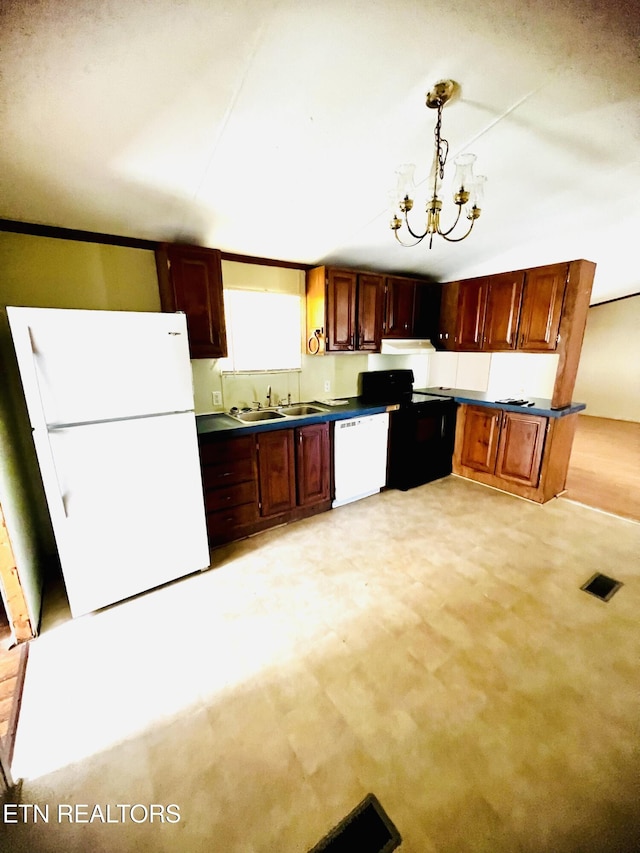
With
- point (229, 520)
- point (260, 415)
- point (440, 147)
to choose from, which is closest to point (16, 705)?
point (229, 520)

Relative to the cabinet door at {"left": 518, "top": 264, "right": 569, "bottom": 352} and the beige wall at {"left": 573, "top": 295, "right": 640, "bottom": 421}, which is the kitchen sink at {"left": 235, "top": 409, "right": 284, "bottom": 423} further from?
the beige wall at {"left": 573, "top": 295, "right": 640, "bottom": 421}

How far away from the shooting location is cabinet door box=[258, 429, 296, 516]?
108 inches

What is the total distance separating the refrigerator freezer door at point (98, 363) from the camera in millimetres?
1618

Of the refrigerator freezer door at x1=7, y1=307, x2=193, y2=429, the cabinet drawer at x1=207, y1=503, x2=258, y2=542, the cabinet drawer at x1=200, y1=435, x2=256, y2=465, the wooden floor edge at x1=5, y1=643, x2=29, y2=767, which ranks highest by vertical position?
the refrigerator freezer door at x1=7, y1=307, x2=193, y2=429

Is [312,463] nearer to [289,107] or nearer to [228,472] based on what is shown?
[228,472]

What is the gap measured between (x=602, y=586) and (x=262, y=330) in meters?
3.32

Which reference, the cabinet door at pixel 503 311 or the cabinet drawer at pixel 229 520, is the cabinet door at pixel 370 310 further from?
the cabinet drawer at pixel 229 520

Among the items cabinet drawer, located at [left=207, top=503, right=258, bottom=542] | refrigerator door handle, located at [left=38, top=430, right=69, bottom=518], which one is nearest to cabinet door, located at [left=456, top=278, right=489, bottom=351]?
cabinet drawer, located at [left=207, top=503, right=258, bottom=542]

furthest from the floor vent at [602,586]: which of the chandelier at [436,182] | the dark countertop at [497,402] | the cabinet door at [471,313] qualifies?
the cabinet door at [471,313]

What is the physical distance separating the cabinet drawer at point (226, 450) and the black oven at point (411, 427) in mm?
1495

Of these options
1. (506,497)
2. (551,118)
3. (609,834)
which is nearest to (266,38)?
(551,118)

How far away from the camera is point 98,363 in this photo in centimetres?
175

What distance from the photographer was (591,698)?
1.50m

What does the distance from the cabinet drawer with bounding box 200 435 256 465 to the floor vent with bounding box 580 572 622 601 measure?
99.8 inches
